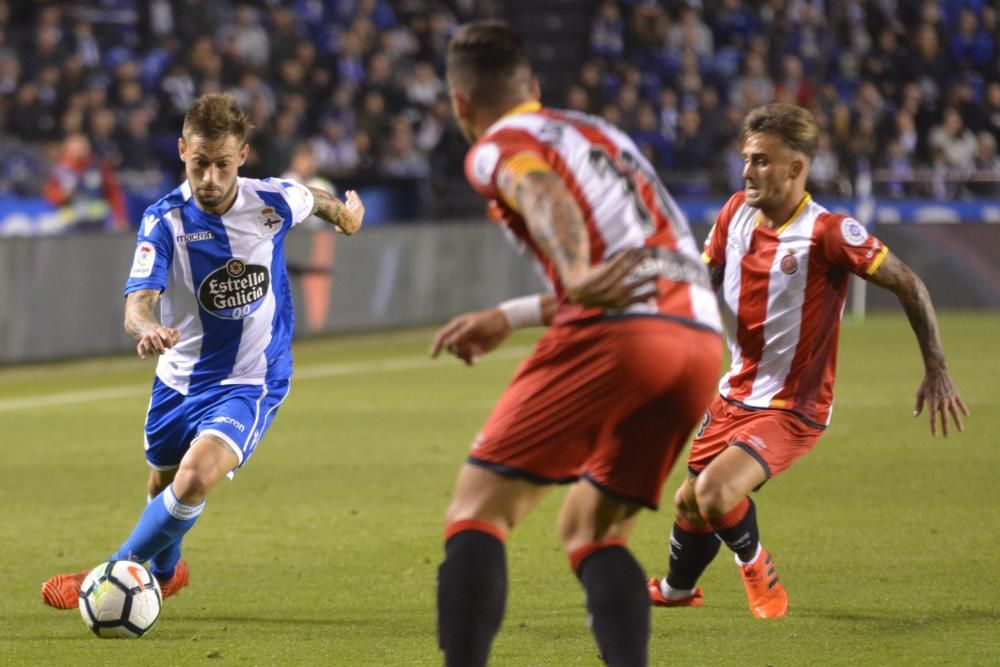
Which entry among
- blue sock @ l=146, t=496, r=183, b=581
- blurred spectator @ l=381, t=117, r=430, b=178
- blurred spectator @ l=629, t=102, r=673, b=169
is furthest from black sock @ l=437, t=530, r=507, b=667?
blurred spectator @ l=629, t=102, r=673, b=169

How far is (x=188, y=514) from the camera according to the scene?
227 inches

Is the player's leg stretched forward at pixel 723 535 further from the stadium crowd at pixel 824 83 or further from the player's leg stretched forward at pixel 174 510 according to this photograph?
the stadium crowd at pixel 824 83

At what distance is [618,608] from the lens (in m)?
4.07

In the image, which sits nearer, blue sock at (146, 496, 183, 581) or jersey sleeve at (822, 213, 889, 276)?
jersey sleeve at (822, 213, 889, 276)

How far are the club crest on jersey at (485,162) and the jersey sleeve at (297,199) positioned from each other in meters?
2.44

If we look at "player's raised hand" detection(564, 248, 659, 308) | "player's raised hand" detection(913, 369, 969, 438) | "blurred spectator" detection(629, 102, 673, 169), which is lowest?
"blurred spectator" detection(629, 102, 673, 169)

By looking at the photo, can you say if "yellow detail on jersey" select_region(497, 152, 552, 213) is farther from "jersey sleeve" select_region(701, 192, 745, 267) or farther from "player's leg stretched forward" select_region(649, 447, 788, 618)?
"jersey sleeve" select_region(701, 192, 745, 267)

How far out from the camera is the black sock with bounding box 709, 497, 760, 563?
5.82 metres

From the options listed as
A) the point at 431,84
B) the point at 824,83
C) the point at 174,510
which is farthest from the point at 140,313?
the point at 824,83

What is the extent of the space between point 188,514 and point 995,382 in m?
9.39

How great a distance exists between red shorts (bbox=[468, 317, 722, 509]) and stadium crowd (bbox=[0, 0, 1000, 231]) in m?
13.4

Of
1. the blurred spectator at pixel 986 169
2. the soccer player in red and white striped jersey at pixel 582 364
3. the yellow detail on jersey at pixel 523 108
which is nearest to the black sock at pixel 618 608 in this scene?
the soccer player in red and white striped jersey at pixel 582 364

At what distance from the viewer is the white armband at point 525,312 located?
411 cm

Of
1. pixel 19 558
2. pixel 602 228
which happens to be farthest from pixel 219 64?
pixel 602 228
